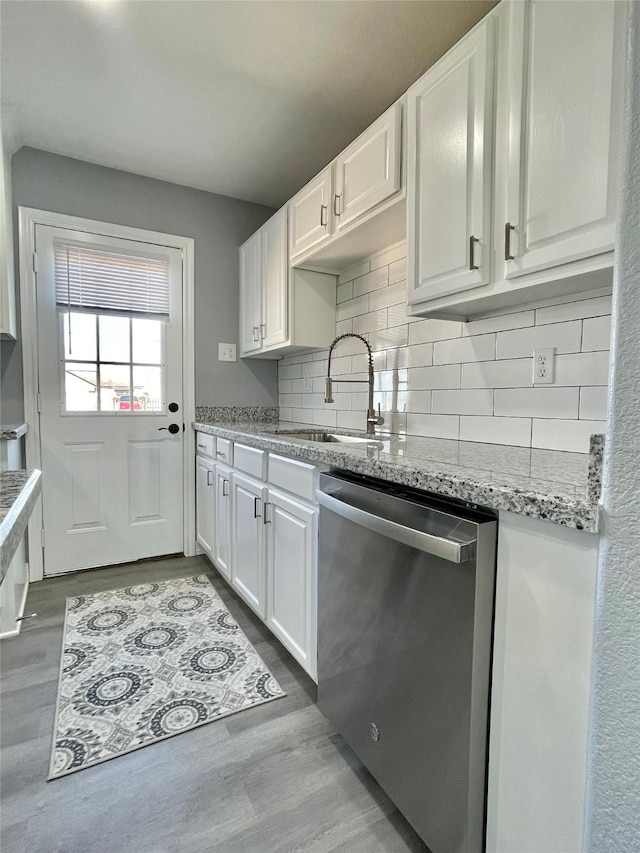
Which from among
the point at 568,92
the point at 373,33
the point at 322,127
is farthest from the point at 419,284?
the point at 322,127

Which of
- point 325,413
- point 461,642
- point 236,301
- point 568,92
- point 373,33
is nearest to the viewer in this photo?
point 461,642

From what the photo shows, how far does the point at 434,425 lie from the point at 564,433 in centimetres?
57

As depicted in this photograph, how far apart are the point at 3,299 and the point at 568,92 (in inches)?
96.3

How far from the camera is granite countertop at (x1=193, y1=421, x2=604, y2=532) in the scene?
2.23 feet

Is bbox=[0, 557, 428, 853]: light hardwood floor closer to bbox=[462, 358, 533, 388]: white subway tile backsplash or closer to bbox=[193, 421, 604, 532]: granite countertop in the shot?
bbox=[193, 421, 604, 532]: granite countertop

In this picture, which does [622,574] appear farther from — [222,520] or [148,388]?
[148,388]

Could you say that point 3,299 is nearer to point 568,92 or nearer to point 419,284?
point 419,284

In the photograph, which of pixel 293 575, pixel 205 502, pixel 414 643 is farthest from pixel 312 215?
pixel 414 643

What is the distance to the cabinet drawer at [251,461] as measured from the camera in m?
1.84

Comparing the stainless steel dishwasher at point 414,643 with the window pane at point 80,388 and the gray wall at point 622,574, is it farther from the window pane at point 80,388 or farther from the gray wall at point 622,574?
the window pane at point 80,388

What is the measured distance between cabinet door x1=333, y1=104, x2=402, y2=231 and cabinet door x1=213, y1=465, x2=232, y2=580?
1393 millimetres

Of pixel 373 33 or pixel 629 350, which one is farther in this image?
pixel 373 33

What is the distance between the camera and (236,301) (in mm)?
3107

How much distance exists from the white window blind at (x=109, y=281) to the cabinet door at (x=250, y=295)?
1.66ft
